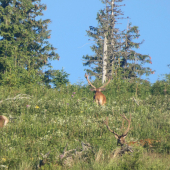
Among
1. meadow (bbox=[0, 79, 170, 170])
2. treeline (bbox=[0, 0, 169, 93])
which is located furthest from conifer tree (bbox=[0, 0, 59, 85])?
meadow (bbox=[0, 79, 170, 170])

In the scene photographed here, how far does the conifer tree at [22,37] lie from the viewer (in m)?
24.5

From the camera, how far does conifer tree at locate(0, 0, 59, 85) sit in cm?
2453

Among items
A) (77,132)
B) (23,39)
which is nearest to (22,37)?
(23,39)

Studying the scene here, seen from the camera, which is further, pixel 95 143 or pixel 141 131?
pixel 141 131

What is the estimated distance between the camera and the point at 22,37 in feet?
91.9

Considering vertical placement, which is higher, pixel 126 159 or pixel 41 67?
pixel 41 67

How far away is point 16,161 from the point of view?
6.36m

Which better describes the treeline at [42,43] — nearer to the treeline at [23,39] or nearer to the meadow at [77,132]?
the treeline at [23,39]

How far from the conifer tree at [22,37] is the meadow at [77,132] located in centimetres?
1034

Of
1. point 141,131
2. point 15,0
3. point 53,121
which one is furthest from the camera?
point 15,0

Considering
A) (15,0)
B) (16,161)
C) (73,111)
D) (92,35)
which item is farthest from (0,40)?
(16,161)

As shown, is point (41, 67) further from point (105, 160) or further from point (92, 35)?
point (105, 160)

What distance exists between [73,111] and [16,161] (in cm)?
510

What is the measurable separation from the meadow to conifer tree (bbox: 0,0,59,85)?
10.3 metres
